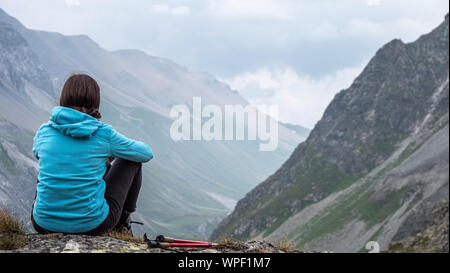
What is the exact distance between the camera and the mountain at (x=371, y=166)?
103m

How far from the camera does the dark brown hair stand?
7.89 meters

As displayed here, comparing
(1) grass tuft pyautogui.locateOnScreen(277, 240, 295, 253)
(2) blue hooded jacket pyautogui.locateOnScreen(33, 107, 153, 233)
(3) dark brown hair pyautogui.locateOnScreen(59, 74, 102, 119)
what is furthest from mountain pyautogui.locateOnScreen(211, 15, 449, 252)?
(3) dark brown hair pyautogui.locateOnScreen(59, 74, 102, 119)

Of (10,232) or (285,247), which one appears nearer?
(10,232)

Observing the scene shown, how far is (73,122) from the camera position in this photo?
7699 millimetres

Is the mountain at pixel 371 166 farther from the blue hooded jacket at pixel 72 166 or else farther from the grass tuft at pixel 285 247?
the blue hooded jacket at pixel 72 166

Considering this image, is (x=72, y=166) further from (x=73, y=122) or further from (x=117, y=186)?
(x=117, y=186)

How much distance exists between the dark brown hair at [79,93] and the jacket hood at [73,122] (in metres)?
0.21

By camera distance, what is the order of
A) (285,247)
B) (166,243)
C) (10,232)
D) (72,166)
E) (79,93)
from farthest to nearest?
(285,247) < (166,243) < (10,232) < (79,93) < (72,166)

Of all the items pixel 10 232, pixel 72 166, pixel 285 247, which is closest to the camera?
pixel 72 166

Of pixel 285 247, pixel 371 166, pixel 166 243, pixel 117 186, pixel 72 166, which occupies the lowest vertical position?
pixel 285 247

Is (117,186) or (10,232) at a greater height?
(117,186)

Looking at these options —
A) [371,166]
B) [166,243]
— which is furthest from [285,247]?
[371,166]

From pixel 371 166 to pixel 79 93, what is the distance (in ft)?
479
